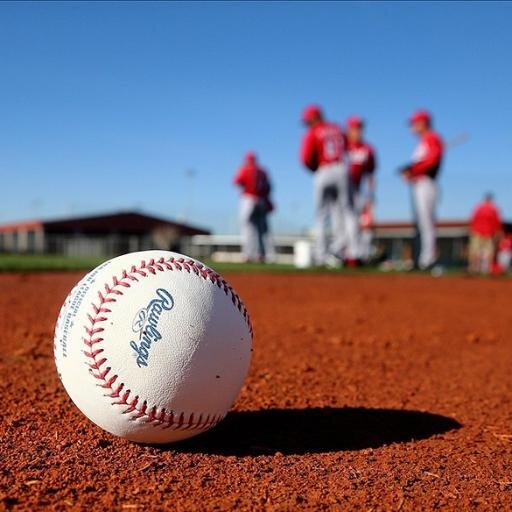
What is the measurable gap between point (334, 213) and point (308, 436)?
9383mm

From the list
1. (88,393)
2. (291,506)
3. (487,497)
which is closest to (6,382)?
(88,393)

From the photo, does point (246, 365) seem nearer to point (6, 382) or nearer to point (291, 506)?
point (291, 506)

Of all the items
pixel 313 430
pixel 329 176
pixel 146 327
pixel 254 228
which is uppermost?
pixel 329 176

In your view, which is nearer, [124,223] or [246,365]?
[246,365]

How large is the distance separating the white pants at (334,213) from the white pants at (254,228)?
1995 millimetres

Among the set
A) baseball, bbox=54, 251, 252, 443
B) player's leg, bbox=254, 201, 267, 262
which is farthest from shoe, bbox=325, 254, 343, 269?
baseball, bbox=54, 251, 252, 443

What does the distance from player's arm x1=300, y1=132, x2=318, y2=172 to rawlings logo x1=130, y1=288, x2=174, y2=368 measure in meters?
9.11

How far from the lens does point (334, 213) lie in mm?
11844

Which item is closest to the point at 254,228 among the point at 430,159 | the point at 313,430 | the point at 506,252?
the point at 430,159

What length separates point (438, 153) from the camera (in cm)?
1087

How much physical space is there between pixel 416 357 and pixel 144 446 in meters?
2.60

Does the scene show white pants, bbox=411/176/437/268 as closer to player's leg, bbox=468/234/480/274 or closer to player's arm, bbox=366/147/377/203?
player's arm, bbox=366/147/377/203

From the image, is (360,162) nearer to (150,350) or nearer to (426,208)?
(426,208)

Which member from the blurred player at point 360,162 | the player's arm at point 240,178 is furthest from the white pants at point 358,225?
the player's arm at point 240,178
